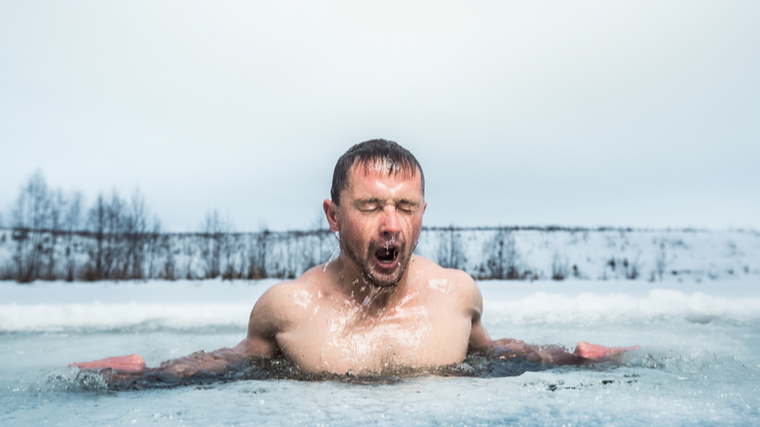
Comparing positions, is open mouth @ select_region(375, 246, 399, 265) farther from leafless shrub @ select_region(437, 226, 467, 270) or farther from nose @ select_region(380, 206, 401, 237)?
leafless shrub @ select_region(437, 226, 467, 270)

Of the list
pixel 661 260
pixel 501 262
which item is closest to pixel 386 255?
pixel 501 262

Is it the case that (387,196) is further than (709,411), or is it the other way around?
(387,196)

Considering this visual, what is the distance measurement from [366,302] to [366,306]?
0.02 metres

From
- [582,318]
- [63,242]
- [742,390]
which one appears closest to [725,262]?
[582,318]

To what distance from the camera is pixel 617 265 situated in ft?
66.2

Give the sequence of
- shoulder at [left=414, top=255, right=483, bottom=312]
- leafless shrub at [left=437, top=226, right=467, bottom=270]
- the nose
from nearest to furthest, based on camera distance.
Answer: the nose, shoulder at [left=414, top=255, right=483, bottom=312], leafless shrub at [left=437, top=226, right=467, bottom=270]

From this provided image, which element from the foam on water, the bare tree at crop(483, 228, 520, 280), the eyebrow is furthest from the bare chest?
the bare tree at crop(483, 228, 520, 280)

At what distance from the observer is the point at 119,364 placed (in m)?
2.29

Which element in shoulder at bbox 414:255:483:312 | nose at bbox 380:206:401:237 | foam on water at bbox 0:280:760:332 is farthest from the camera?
foam on water at bbox 0:280:760:332

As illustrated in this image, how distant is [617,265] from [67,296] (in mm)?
20054

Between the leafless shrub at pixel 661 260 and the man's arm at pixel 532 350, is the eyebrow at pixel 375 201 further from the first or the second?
the leafless shrub at pixel 661 260

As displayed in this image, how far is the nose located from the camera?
206cm

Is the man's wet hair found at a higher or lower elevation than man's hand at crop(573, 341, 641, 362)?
higher

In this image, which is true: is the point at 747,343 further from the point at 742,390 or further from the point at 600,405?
the point at 600,405
